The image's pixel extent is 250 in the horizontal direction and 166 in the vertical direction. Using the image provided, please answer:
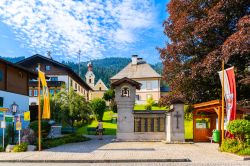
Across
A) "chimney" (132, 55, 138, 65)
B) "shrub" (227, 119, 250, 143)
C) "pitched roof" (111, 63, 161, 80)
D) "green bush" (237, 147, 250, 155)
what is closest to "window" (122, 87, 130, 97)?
"shrub" (227, 119, 250, 143)

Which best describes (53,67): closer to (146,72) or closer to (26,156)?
(146,72)

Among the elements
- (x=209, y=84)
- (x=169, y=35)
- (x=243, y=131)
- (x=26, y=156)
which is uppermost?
(x=169, y=35)

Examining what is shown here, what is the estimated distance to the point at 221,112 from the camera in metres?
20.3

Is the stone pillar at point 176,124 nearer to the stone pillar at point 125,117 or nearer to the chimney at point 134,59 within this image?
the stone pillar at point 125,117

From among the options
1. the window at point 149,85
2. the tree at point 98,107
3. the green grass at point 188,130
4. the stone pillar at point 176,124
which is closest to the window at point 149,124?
the stone pillar at point 176,124

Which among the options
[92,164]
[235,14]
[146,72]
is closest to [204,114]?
[235,14]

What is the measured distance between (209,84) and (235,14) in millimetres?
5843

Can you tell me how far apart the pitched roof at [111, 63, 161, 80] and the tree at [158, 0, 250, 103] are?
153 feet

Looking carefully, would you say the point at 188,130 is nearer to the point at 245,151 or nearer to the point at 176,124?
the point at 176,124

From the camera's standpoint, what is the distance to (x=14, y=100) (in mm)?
28250

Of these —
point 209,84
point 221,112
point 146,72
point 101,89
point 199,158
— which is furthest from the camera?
point 101,89

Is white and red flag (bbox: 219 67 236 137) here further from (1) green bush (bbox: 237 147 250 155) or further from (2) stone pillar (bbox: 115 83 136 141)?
(2) stone pillar (bbox: 115 83 136 141)

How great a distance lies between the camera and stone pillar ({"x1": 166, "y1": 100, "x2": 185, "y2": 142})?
80.3 feet

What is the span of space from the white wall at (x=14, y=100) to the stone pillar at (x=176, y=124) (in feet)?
41.9
